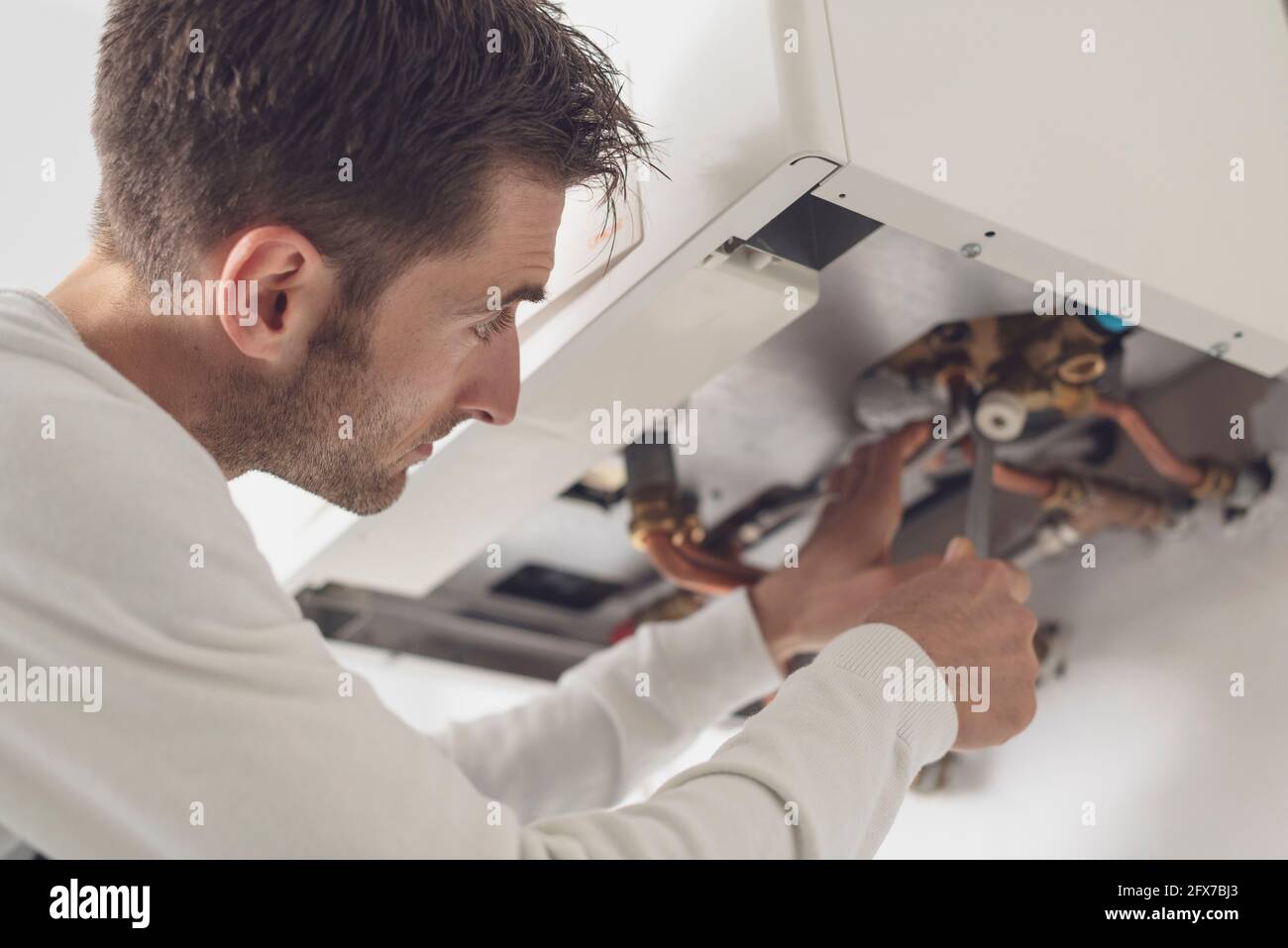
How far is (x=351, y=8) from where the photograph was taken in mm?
559

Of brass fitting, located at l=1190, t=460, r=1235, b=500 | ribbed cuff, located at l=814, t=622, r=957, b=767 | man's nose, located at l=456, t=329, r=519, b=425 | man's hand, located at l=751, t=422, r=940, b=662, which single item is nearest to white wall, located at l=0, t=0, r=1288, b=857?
brass fitting, located at l=1190, t=460, r=1235, b=500

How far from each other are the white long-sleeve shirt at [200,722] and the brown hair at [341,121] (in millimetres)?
107

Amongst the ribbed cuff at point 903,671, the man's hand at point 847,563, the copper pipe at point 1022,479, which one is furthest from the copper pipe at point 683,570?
the ribbed cuff at point 903,671

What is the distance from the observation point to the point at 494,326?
2.11ft

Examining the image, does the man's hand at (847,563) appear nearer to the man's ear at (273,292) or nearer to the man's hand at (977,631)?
the man's hand at (977,631)

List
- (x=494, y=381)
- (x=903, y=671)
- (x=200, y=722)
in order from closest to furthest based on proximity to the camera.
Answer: (x=200, y=722), (x=903, y=671), (x=494, y=381)

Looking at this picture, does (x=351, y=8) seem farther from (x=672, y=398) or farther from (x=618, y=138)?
(x=672, y=398)

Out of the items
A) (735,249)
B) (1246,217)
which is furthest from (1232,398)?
(735,249)

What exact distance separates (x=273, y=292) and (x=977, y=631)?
0.37 meters

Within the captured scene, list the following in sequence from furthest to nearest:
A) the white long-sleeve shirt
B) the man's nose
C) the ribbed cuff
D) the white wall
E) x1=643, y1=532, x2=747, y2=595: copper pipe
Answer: x1=643, y1=532, x2=747, y2=595: copper pipe
the white wall
the man's nose
the ribbed cuff
the white long-sleeve shirt

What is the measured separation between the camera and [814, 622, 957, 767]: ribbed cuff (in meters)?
0.54

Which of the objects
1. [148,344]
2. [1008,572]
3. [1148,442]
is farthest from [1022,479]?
[148,344]

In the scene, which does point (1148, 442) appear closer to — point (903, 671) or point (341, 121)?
point (903, 671)

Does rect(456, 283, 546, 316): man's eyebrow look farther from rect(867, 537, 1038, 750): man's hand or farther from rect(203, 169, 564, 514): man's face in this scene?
rect(867, 537, 1038, 750): man's hand
